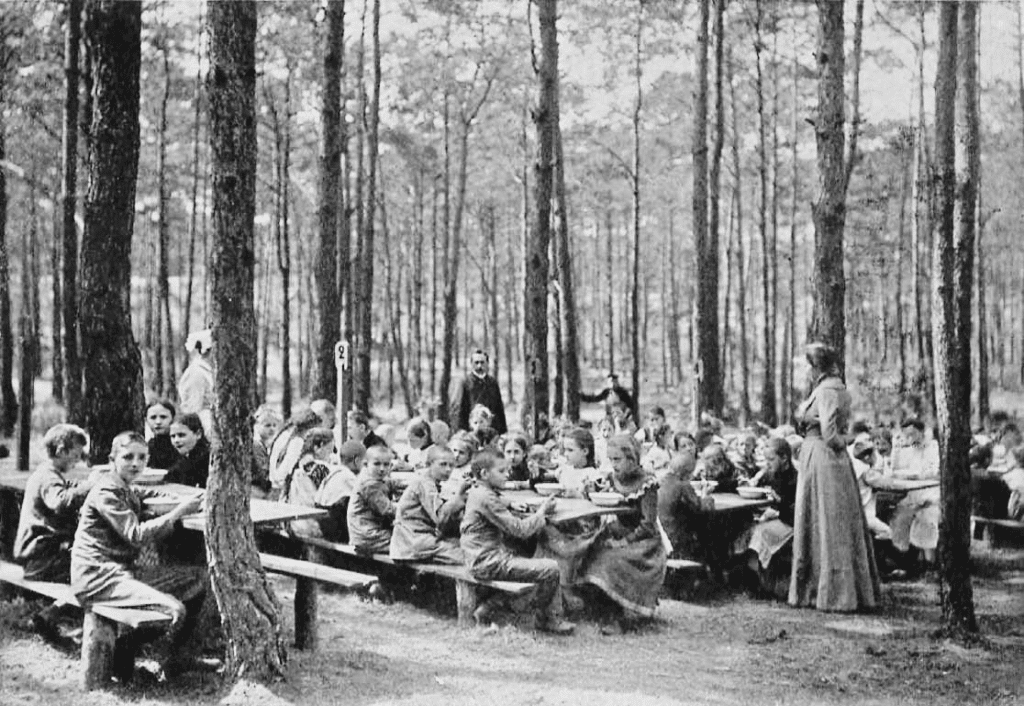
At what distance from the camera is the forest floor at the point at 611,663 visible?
230 inches

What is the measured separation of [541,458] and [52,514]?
5.90 meters

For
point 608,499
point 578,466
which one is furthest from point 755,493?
point 608,499

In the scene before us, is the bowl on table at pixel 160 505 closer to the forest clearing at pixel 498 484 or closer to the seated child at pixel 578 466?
the forest clearing at pixel 498 484

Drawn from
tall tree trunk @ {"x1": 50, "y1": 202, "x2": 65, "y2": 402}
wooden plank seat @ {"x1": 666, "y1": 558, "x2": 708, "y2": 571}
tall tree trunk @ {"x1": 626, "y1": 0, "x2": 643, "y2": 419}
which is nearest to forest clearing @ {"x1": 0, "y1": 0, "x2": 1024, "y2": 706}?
wooden plank seat @ {"x1": 666, "y1": 558, "x2": 708, "y2": 571}

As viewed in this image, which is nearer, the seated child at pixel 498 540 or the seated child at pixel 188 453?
the seated child at pixel 498 540

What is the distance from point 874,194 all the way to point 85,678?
92.2 feet

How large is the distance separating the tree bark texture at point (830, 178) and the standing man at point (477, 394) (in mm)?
4694

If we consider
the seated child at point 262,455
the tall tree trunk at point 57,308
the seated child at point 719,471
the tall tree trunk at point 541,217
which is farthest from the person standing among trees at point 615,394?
the tall tree trunk at point 57,308

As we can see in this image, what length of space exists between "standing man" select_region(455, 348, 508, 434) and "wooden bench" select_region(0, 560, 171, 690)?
8041 mm

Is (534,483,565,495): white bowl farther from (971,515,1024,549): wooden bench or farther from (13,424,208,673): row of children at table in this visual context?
(971,515,1024,549): wooden bench

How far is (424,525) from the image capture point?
26.1 ft

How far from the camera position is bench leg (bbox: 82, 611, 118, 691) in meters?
5.79

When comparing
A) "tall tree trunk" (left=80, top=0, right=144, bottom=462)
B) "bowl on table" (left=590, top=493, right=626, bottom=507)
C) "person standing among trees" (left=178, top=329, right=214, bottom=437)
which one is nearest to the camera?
"bowl on table" (left=590, top=493, right=626, bottom=507)

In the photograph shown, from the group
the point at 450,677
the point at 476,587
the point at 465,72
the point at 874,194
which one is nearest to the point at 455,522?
the point at 476,587
